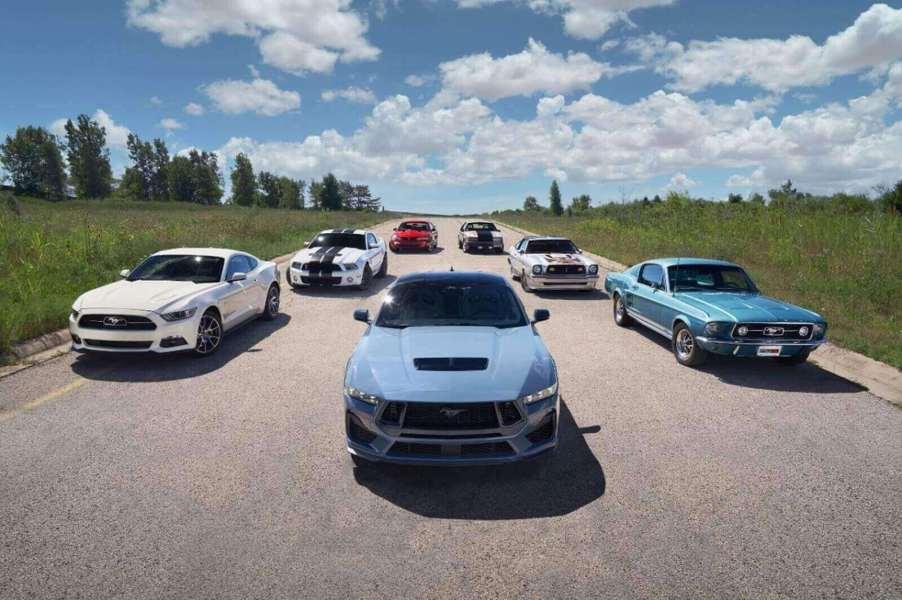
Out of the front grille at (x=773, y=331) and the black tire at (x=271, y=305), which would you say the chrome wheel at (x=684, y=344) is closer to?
the front grille at (x=773, y=331)

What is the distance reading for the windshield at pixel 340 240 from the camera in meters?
14.1

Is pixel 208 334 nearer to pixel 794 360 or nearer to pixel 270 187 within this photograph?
pixel 794 360

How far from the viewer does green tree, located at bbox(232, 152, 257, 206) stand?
369ft

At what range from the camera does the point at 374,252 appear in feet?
46.9

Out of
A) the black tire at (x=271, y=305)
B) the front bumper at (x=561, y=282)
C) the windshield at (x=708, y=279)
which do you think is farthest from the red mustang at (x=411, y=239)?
the windshield at (x=708, y=279)

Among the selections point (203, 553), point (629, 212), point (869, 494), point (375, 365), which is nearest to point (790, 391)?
point (869, 494)

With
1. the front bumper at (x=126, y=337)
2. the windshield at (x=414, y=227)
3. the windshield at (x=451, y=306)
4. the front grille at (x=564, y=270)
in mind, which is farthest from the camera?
the windshield at (x=414, y=227)

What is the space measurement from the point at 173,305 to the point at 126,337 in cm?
69

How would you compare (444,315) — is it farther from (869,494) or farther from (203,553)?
(869,494)

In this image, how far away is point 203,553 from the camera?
10.1 feet

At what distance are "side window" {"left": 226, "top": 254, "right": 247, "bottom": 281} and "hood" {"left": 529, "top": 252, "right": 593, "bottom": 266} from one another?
6.96 m

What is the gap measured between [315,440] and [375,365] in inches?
42.6

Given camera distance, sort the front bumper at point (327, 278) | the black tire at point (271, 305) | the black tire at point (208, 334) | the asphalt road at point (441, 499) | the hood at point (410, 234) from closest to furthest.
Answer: the asphalt road at point (441, 499)
the black tire at point (208, 334)
the black tire at point (271, 305)
the front bumper at point (327, 278)
the hood at point (410, 234)

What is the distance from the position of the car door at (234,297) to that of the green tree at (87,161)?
121937 mm
